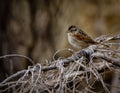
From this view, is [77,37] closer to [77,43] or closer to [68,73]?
[77,43]

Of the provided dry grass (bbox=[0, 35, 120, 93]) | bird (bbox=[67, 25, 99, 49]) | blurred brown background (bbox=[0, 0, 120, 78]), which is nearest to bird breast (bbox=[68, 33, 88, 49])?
bird (bbox=[67, 25, 99, 49])

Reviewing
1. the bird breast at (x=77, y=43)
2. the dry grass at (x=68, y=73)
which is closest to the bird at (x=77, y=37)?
the bird breast at (x=77, y=43)

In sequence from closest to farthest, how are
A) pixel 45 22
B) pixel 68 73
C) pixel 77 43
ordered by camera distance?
pixel 68 73 < pixel 77 43 < pixel 45 22

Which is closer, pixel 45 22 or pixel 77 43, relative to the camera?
pixel 77 43

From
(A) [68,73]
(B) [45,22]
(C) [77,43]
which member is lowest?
(A) [68,73]

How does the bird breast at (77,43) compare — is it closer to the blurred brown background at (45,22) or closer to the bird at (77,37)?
the bird at (77,37)

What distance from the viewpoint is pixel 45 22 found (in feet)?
38.1

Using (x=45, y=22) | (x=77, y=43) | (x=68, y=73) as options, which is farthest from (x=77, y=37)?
(x=45, y=22)

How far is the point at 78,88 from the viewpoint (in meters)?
5.55

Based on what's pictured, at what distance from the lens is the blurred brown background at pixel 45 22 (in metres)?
11.5

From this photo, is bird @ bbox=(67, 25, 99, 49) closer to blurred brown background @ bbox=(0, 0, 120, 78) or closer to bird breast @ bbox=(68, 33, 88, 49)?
bird breast @ bbox=(68, 33, 88, 49)

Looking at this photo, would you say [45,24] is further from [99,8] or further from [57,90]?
[57,90]

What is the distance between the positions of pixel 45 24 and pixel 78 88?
6118 millimetres

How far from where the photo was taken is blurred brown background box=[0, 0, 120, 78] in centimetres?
1146
